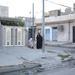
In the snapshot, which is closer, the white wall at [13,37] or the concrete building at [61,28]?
the white wall at [13,37]

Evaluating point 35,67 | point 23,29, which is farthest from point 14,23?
point 35,67

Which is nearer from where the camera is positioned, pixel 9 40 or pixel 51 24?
pixel 9 40

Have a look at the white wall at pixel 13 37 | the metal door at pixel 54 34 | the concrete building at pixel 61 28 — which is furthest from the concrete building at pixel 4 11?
the white wall at pixel 13 37

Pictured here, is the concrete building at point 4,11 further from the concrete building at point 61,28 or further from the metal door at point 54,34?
the metal door at point 54,34

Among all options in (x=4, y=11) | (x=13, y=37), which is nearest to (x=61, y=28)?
(x=4, y=11)

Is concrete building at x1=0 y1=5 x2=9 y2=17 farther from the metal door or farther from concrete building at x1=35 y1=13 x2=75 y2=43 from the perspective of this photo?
the metal door

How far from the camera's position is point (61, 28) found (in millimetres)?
37219

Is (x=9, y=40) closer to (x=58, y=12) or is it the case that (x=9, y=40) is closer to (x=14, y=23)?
(x=14, y=23)

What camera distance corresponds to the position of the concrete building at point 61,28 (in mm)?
35669

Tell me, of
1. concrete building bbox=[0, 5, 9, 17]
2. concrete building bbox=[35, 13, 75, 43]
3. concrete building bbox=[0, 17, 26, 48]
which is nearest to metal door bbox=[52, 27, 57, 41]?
concrete building bbox=[35, 13, 75, 43]

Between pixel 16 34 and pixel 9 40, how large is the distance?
103cm

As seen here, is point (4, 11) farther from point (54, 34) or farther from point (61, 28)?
point (54, 34)

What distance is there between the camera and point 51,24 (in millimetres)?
41594

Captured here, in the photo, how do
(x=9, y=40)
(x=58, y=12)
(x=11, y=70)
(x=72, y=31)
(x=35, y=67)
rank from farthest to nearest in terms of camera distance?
(x=58, y=12)
(x=72, y=31)
(x=9, y=40)
(x=35, y=67)
(x=11, y=70)
